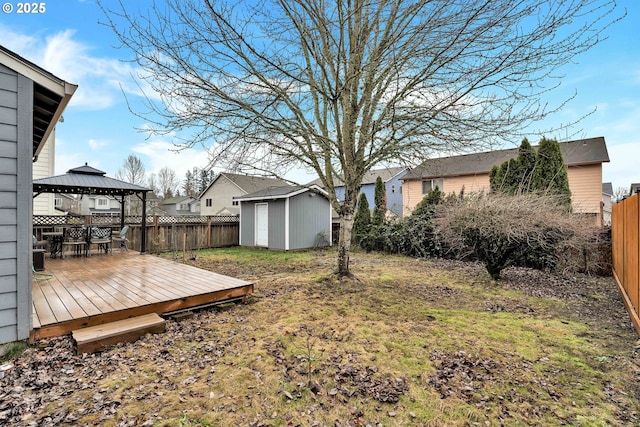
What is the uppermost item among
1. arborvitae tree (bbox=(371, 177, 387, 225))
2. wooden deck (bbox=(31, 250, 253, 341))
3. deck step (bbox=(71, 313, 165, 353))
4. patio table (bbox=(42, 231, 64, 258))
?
arborvitae tree (bbox=(371, 177, 387, 225))

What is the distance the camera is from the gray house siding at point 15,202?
2896 mm

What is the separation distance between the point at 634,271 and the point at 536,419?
3.44 meters

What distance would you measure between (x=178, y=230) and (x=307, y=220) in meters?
5.69

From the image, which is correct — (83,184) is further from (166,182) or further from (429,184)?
(166,182)

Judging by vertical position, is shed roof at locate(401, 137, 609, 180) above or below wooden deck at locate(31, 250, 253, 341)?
above

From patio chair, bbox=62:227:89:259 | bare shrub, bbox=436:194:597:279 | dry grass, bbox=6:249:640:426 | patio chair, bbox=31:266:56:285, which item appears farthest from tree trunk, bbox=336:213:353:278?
patio chair, bbox=62:227:89:259

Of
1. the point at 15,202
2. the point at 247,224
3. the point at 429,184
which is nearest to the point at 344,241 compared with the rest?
the point at 15,202

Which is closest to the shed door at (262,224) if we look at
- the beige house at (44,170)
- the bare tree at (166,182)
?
the beige house at (44,170)

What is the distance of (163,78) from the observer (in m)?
4.93

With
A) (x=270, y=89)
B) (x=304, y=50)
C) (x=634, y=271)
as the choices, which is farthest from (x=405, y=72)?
(x=634, y=271)

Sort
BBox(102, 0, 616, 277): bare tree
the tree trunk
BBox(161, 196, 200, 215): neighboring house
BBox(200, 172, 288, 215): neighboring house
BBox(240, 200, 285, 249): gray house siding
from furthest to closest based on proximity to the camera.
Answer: BBox(161, 196, 200, 215): neighboring house → BBox(200, 172, 288, 215): neighboring house → BBox(240, 200, 285, 249): gray house siding → the tree trunk → BBox(102, 0, 616, 277): bare tree

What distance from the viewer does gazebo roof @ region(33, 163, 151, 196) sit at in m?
7.45

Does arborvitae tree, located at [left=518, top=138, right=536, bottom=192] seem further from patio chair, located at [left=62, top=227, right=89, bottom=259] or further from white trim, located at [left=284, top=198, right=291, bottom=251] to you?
patio chair, located at [left=62, top=227, right=89, bottom=259]

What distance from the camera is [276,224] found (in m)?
13.0
